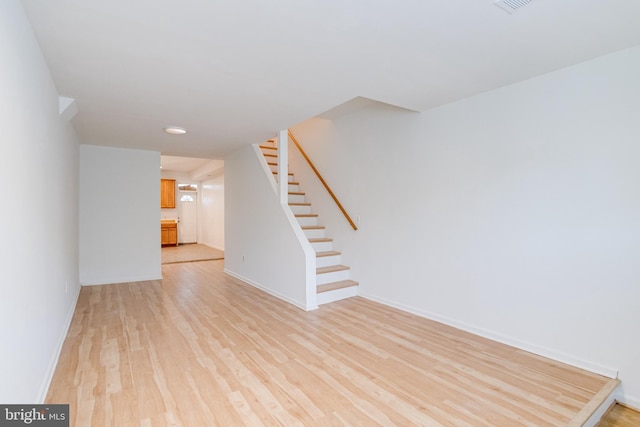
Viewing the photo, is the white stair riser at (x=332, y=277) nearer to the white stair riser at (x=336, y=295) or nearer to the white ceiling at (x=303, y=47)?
the white stair riser at (x=336, y=295)

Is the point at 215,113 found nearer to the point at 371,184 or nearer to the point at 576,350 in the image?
the point at 371,184

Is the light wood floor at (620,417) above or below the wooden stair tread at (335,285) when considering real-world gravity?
below

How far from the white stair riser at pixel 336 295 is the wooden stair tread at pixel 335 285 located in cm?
4

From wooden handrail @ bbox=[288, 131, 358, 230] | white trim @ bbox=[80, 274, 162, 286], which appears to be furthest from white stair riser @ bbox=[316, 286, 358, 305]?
white trim @ bbox=[80, 274, 162, 286]

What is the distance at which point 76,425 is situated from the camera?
1770 mm

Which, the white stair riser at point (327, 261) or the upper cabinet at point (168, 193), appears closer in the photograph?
the white stair riser at point (327, 261)

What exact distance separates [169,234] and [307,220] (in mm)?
7620

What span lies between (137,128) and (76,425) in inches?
133

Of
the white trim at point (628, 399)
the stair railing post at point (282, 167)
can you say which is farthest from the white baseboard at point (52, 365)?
the white trim at point (628, 399)

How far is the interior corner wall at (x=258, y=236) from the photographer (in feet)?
13.7

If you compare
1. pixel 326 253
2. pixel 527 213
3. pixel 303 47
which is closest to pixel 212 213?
pixel 326 253

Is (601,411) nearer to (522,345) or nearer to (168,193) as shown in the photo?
(522,345)

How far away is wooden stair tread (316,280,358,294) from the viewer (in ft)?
13.6

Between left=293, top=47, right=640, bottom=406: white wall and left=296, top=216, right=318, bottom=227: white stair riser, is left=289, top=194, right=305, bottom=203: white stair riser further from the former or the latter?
left=293, top=47, right=640, bottom=406: white wall
